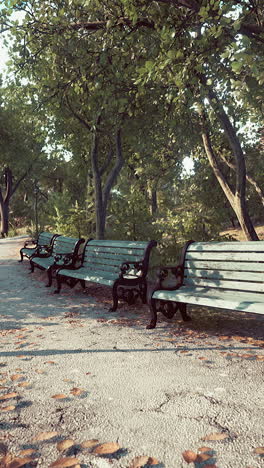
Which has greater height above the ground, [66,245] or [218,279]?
[66,245]

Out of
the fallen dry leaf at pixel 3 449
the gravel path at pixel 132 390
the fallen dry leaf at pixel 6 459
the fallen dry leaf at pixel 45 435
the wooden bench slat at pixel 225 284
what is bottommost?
the gravel path at pixel 132 390

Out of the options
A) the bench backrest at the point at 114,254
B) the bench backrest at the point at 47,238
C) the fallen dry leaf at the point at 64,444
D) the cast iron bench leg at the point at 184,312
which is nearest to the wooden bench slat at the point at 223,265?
the cast iron bench leg at the point at 184,312

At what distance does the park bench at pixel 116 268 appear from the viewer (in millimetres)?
6320

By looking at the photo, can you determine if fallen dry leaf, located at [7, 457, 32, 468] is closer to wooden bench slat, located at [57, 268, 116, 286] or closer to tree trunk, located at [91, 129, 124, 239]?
wooden bench slat, located at [57, 268, 116, 286]

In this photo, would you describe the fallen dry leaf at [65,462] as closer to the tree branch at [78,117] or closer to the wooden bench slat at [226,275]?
the wooden bench slat at [226,275]

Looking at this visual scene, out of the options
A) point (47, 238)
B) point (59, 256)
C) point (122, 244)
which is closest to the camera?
point (122, 244)

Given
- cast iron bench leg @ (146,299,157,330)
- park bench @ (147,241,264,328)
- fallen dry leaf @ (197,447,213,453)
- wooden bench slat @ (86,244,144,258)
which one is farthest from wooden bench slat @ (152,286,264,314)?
fallen dry leaf @ (197,447,213,453)

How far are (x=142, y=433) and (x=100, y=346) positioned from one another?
1.99 meters

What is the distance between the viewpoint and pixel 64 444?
7.85ft

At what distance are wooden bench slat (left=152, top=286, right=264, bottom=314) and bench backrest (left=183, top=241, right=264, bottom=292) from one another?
9 cm

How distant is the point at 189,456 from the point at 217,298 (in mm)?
2532

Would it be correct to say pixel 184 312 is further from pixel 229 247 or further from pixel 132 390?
pixel 132 390

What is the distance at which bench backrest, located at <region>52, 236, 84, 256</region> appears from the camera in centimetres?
865

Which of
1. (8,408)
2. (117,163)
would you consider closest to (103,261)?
(117,163)
